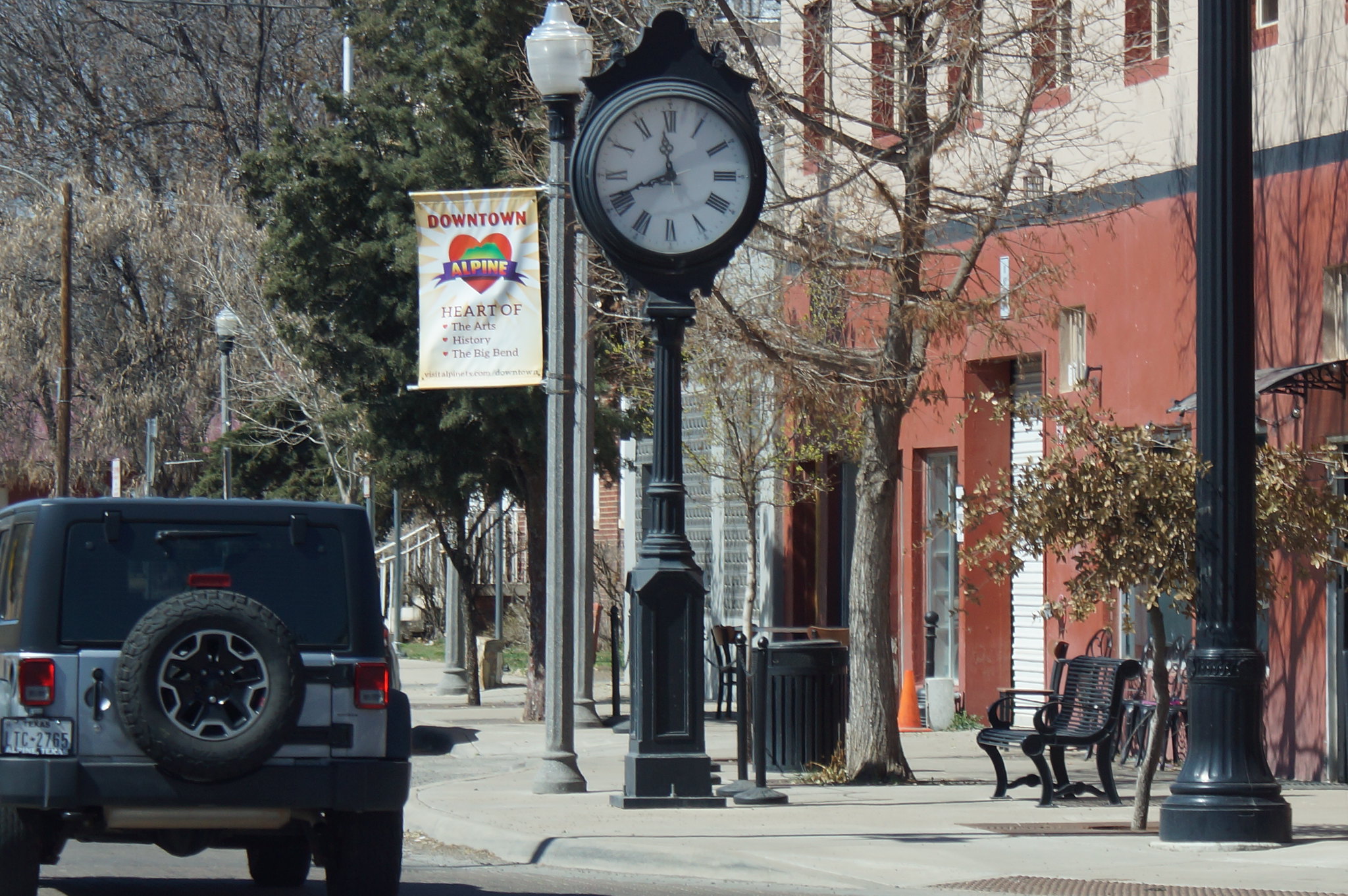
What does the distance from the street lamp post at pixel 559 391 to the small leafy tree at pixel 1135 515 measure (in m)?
3.69

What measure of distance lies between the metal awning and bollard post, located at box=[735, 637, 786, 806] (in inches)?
168

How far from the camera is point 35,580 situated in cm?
765

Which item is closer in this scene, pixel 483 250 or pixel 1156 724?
pixel 1156 724

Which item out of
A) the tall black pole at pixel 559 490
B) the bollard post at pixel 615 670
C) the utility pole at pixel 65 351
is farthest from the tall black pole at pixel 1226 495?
the utility pole at pixel 65 351

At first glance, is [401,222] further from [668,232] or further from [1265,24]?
[1265,24]

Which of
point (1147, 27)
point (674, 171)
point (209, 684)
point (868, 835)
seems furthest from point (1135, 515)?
point (1147, 27)

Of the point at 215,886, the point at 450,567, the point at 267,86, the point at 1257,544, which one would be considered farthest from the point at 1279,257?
the point at 267,86

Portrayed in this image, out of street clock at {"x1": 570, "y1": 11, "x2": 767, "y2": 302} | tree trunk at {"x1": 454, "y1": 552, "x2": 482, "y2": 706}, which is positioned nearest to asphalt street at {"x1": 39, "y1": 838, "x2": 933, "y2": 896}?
street clock at {"x1": 570, "y1": 11, "x2": 767, "y2": 302}

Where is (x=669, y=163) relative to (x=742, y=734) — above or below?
above

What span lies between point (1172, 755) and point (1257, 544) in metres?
5.50

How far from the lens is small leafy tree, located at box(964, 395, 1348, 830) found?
1054 cm

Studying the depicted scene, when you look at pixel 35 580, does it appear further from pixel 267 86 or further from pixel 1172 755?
pixel 267 86

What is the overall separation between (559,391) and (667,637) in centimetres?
260

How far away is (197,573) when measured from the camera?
25.8ft
